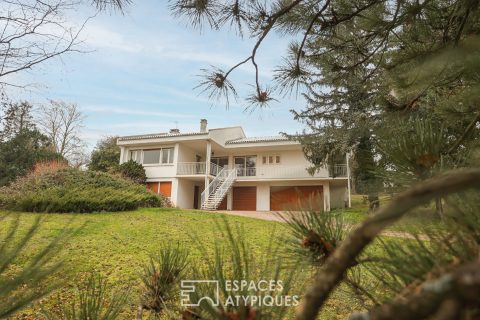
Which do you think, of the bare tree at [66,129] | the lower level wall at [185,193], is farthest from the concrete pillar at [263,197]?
the bare tree at [66,129]

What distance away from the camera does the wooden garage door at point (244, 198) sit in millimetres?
22312

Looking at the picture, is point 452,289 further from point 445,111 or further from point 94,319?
point 445,111

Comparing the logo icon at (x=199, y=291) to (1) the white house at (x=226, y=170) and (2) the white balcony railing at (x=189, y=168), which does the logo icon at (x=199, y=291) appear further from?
(2) the white balcony railing at (x=189, y=168)

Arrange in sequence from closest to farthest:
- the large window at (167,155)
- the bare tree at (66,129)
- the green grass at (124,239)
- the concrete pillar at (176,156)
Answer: the green grass at (124,239), the concrete pillar at (176,156), the large window at (167,155), the bare tree at (66,129)

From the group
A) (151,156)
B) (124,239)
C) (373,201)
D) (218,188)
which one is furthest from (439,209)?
(151,156)

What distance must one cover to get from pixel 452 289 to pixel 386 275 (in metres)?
0.54

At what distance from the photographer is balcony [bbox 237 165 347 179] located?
20.2 m

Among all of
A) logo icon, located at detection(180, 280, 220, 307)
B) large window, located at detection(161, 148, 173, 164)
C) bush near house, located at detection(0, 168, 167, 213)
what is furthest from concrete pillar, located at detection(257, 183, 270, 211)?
logo icon, located at detection(180, 280, 220, 307)

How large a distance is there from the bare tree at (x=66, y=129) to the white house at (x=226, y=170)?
13.8 metres

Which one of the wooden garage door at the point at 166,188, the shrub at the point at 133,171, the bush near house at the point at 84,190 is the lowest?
the bush near house at the point at 84,190

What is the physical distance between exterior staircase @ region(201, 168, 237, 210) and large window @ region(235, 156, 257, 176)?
0.81m

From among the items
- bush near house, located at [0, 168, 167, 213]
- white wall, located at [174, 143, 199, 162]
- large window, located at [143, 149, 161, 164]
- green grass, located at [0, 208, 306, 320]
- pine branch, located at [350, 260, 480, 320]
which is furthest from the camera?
large window, located at [143, 149, 161, 164]

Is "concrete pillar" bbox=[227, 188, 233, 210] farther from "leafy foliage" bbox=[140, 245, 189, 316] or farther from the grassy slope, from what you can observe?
"leafy foliage" bbox=[140, 245, 189, 316]

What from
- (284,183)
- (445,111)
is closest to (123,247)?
(445,111)
